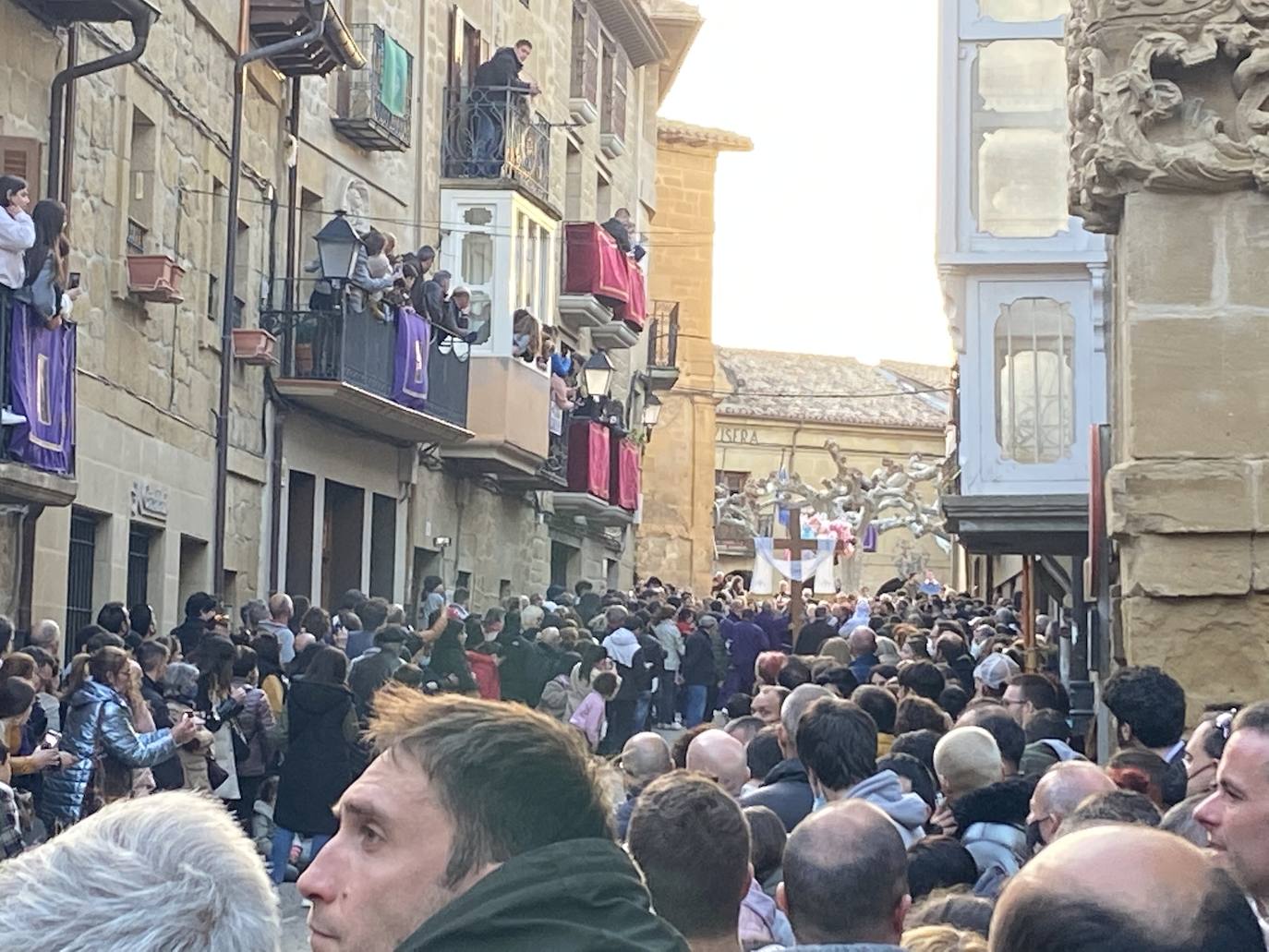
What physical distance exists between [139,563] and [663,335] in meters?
26.1

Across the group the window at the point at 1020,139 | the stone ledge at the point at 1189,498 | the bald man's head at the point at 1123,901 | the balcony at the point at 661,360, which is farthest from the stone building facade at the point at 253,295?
the bald man's head at the point at 1123,901

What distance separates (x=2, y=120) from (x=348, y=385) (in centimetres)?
777

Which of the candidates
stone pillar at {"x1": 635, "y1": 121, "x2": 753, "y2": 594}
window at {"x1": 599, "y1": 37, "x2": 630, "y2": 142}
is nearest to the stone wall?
window at {"x1": 599, "y1": 37, "x2": 630, "y2": 142}

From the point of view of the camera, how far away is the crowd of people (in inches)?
100

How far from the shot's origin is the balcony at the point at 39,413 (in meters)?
14.1

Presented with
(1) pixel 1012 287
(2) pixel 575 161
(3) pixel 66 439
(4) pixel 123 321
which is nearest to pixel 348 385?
(4) pixel 123 321

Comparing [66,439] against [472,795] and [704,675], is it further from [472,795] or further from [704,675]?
[472,795]

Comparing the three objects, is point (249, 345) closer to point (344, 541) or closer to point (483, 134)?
point (344, 541)

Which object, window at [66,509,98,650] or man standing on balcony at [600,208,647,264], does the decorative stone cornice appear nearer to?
window at [66,509,98,650]

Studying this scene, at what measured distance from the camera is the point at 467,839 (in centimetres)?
274

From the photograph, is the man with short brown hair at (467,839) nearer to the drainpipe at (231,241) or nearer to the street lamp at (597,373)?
the drainpipe at (231,241)

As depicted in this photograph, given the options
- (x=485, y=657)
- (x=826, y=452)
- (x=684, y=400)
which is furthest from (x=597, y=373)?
(x=826, y=452)

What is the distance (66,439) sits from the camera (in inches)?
599

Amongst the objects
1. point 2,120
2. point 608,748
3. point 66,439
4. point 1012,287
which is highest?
point 2,120
